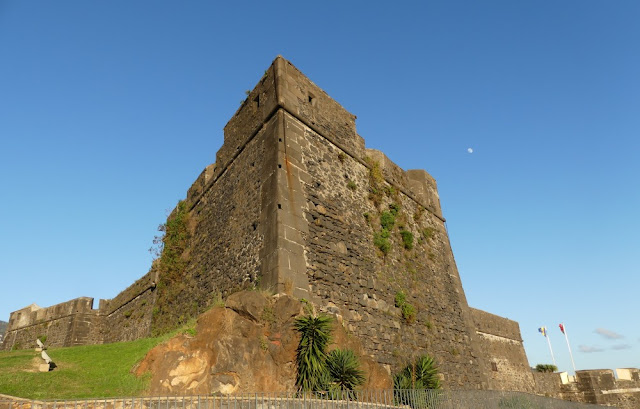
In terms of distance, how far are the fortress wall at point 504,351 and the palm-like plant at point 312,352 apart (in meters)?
15.5

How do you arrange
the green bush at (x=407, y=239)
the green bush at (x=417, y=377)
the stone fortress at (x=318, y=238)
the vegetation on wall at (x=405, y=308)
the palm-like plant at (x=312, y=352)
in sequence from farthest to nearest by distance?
the green bush at (x=407, y=239) < the vegetation on wall at (x=405, y=308) < the stone fortress at (x=318, y=238) < the green bush at (x=417, y=377) < the palm-like plant at (x=312, y=352)

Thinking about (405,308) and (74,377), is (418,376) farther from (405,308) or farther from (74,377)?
(74,377)

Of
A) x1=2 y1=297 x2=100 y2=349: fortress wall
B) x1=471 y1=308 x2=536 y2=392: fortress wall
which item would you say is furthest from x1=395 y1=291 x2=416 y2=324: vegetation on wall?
x1=2 y1=297 x2=100 y2=349: fortress wall

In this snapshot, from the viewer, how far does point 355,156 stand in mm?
14414

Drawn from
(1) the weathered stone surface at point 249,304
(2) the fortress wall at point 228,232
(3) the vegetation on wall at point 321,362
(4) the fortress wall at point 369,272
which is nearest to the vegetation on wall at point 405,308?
(4) the fortress wall at point 369,272

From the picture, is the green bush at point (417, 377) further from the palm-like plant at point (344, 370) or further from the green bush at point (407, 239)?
the green bush at point (407, 239)

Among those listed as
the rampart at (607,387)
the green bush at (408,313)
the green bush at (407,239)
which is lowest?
the rampart at (607,387)

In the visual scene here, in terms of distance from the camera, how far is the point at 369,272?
12320 millimetres

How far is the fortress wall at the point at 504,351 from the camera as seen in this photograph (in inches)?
868

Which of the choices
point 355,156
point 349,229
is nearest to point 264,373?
point 349,229

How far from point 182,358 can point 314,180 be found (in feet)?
19.5

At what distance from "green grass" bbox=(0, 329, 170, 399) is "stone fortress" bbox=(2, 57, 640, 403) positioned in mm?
3156

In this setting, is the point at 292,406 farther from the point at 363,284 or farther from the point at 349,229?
the point at 349,229

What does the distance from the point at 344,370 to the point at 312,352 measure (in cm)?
73
